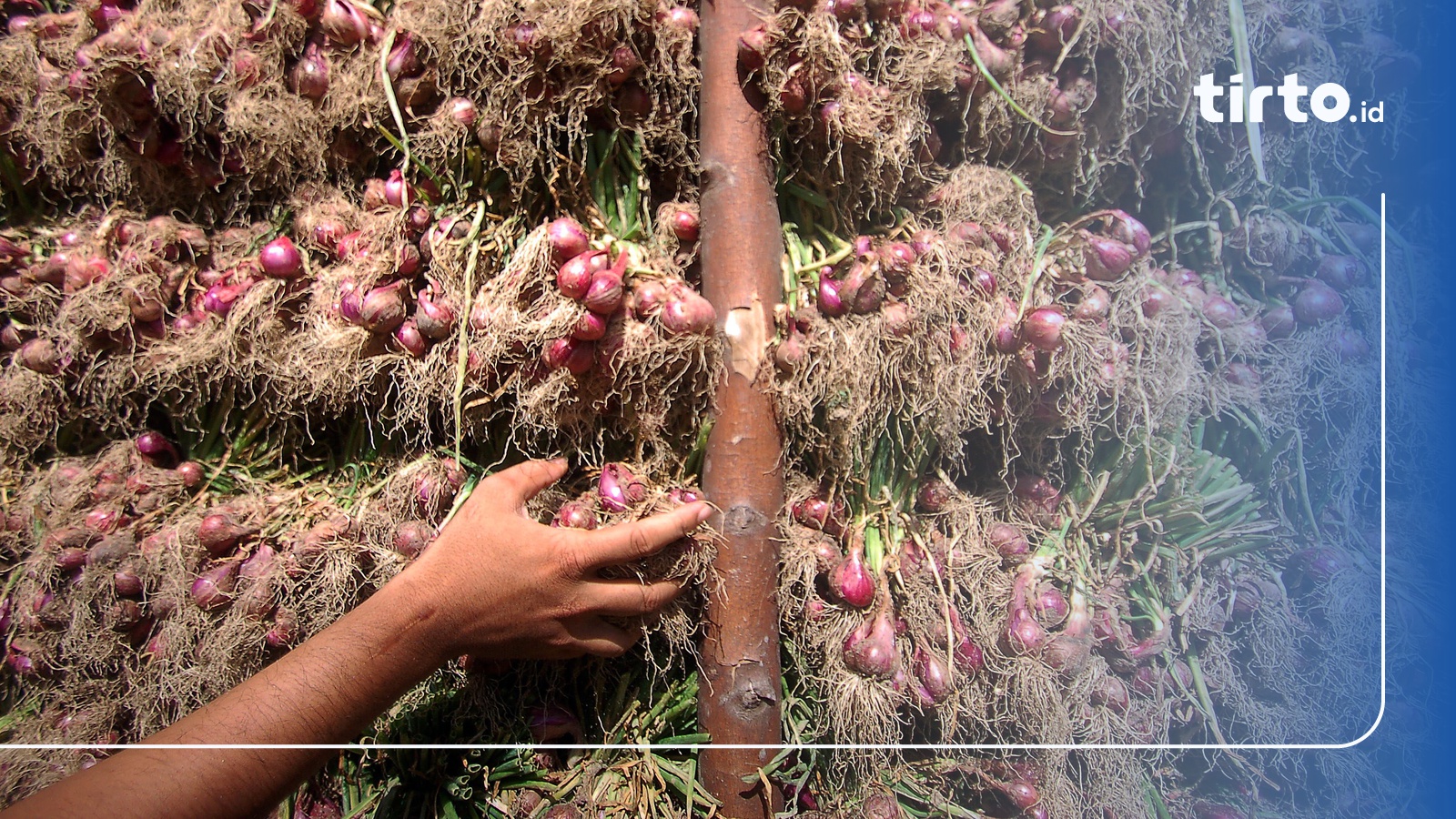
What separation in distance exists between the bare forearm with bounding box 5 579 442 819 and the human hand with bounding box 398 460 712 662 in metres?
0.03

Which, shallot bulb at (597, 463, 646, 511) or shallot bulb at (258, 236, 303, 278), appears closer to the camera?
shallot bulb at (597, 463, 646, 511)

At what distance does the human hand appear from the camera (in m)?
0.93

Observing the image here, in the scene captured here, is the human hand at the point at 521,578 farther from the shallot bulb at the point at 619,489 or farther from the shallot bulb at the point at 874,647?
the shallot bulb at the point at 874,647

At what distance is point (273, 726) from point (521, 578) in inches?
12.4

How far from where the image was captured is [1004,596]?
3.67ft

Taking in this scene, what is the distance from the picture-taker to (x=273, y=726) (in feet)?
2.73

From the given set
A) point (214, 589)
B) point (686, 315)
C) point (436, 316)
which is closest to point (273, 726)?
point (214, 589)

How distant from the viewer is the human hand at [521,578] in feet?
3.04

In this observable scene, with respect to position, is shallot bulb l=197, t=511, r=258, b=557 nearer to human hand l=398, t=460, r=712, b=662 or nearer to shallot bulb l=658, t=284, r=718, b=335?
human hand l=398, t=460, r=712, b=662

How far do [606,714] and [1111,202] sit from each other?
1.13m

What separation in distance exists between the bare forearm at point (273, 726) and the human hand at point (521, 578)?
29 mm

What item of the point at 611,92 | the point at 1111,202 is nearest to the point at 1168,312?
the point at 1111,202

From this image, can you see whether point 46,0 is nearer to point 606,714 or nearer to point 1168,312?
point 606,714

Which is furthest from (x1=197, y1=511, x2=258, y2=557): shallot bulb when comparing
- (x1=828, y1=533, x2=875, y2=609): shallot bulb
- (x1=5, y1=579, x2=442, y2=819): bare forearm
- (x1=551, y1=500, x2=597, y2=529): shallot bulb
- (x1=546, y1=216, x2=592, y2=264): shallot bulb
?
(x1=828, y1=533, x2=875, y2=609): shallot bulb
